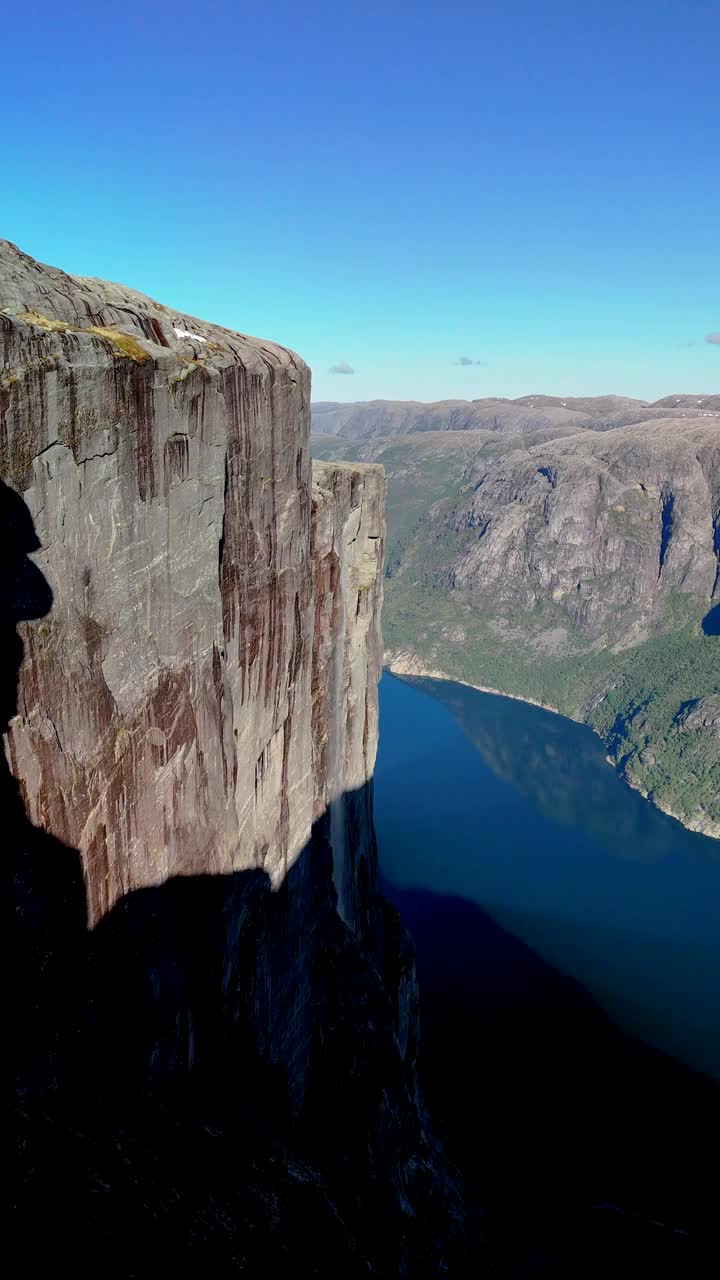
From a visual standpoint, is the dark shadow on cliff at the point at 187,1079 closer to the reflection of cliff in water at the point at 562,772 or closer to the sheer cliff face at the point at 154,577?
the sheer cliff face at the point at 154,577

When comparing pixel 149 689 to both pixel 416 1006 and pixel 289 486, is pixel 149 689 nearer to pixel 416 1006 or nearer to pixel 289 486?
pixel 289 486

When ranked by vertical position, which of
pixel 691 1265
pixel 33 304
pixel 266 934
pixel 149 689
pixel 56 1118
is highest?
pixel 33 304

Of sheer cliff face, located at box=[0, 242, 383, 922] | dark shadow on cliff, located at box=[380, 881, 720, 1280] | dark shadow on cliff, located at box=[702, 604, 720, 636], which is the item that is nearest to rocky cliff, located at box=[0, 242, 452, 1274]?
sheer cliff face, located at box=[0, 242, 383, 922]

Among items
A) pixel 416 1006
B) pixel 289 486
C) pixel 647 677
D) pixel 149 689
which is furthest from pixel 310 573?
pixel 647 677

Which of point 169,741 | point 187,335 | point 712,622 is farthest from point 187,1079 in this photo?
point 712,622

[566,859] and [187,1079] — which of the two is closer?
[187,1079]

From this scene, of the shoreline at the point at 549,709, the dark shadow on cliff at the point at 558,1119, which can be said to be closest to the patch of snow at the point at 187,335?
the dark shadow on cliff at the point at 558,1119

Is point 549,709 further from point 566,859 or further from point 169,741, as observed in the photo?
point 169,741
